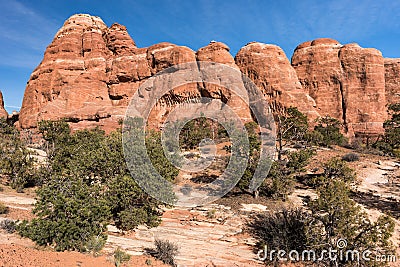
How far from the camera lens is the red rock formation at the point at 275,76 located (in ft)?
146

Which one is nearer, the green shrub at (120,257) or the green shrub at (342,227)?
the green shrub at (120,257)

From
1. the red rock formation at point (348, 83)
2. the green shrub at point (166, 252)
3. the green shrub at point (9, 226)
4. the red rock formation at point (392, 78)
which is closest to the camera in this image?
the green shrub at point (166, 252)

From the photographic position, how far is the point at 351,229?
822 cm

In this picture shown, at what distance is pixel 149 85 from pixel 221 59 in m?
15.4

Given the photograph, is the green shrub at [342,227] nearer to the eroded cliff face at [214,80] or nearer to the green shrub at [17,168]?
the green shrub at [17,168]

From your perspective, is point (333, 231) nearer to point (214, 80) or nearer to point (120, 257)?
point (120, 257)

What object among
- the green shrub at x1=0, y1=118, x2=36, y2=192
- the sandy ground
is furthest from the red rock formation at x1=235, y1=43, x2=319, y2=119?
the green shrub at x1=0, y1=118, x2=36, y2=192

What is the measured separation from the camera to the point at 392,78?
160ft

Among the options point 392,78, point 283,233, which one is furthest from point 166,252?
point 392,78

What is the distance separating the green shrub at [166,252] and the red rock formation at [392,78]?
178 ft

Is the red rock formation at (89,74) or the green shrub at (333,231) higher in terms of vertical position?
the red rock formation at (89,74)

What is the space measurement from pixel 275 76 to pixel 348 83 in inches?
553

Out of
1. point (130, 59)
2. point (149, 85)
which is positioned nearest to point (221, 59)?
point (149, 85)

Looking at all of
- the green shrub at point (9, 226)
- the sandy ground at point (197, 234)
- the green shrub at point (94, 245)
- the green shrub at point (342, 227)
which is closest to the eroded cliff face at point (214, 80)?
the sandy ground at point (197, 234)
